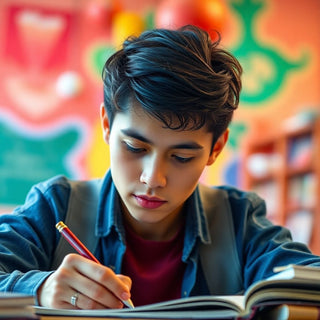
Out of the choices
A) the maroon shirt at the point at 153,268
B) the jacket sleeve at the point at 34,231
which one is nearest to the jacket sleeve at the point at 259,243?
the maroon shirt at the point at 153,268

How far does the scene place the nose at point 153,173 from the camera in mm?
985

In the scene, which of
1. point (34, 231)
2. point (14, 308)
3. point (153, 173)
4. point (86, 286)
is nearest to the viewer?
point (14, 308)

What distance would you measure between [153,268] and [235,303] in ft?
1.58

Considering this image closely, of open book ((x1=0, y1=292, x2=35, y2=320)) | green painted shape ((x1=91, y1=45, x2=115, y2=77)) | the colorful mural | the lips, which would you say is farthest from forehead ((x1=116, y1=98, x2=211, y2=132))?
green painted shape ((x1=91, y1=45, x2=115, y2=77))

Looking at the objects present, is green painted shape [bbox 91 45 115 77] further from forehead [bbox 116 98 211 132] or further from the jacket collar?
forehead [bbox 116 98 211 132]

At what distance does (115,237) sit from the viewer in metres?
1.18

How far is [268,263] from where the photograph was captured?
1.11 metres

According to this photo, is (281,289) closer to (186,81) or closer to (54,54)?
(186,81)

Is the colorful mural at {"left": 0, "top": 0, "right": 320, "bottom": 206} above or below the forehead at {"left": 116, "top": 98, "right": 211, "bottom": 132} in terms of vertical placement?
above

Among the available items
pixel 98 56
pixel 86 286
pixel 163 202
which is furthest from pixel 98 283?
pixel 98 56

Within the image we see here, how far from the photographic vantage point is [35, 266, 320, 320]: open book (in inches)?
27.6

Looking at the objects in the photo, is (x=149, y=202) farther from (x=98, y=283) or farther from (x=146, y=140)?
(x=98, y=283)

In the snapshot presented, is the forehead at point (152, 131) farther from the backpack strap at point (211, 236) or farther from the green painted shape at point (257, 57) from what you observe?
the green painted shape at point (257, 57)

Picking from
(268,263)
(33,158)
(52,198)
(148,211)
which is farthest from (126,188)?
(33,158)
